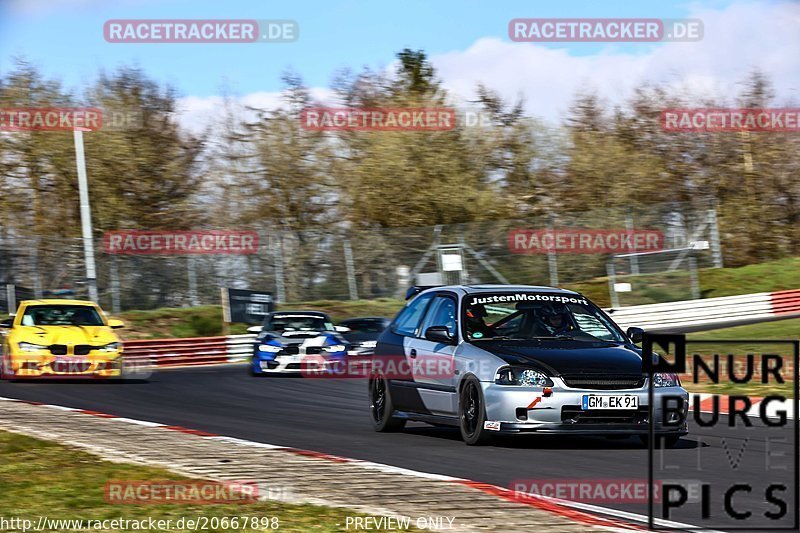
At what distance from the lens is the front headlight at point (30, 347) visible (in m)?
18.9

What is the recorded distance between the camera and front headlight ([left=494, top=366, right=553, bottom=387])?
10148mm

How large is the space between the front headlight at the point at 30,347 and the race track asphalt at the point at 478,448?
1.05 meters

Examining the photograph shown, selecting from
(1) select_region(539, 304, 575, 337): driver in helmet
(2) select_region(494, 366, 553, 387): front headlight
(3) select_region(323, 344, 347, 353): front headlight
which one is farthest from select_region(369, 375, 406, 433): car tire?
(3) select_region(323, 344, 347, 353): front headlight

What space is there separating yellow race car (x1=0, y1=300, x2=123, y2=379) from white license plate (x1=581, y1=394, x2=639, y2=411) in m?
10.7

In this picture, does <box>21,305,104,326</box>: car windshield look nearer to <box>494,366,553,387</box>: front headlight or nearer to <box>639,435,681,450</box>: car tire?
<box>494,366,553,387</box>: front headlight

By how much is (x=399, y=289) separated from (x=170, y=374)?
12.0 m

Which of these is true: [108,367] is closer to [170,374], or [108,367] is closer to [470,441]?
[170,374]

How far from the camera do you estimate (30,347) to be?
1895 centimetres

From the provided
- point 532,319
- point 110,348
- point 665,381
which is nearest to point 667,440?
point 665,381

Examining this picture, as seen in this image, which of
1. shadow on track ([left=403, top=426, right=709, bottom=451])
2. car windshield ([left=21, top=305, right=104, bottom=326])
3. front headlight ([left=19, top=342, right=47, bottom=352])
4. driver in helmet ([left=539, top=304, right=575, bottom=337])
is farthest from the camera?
→ car windshield ([left=21, top=305, right=104, bottom=326])

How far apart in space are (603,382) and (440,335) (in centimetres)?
167
